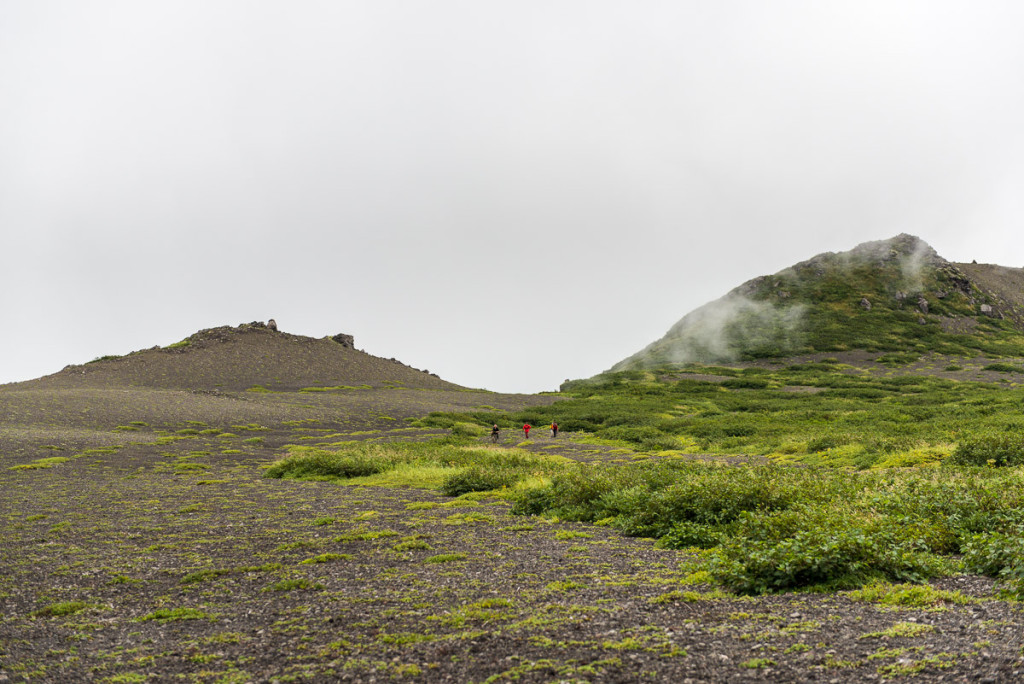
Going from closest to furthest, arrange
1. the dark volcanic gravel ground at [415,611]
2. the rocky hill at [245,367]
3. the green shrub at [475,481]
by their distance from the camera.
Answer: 1. the dark volcanic gravel ground at [415,611]
2. the green shrub at [475,481]
3. the rocky hill at [245,367]

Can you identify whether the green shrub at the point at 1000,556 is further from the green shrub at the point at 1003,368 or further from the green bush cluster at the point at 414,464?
the green shrub at the point at 1003,368

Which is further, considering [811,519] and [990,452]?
[990,452]

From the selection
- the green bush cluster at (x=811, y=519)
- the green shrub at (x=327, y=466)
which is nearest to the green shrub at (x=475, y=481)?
the green bush cluster at (x=811, y=519)

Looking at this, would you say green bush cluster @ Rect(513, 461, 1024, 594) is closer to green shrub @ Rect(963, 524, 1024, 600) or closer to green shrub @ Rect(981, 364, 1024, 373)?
green shrub @ Rect(963, 524, 1024, 600)

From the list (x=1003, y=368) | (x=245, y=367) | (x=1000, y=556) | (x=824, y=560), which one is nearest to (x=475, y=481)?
(x=824, y=560)

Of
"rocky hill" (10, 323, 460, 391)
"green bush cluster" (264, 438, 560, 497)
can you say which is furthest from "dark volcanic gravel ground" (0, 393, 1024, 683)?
"rocky hill" (10, 323, 460, 391)

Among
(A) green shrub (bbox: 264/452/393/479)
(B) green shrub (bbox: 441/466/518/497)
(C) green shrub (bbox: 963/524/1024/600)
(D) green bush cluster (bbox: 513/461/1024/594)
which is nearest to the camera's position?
(C) green shrub (bbox: 963/524/1024/600)

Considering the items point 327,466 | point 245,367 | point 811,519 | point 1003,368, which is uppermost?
point 245,367

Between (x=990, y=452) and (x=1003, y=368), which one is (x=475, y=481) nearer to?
(x=990, y=452)

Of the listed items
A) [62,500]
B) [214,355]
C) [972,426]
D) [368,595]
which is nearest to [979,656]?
[368,595]

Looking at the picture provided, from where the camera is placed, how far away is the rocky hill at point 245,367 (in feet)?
359

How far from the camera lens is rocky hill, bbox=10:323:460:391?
10938 centimetres

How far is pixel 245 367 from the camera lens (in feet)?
408

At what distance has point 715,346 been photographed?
190 m
